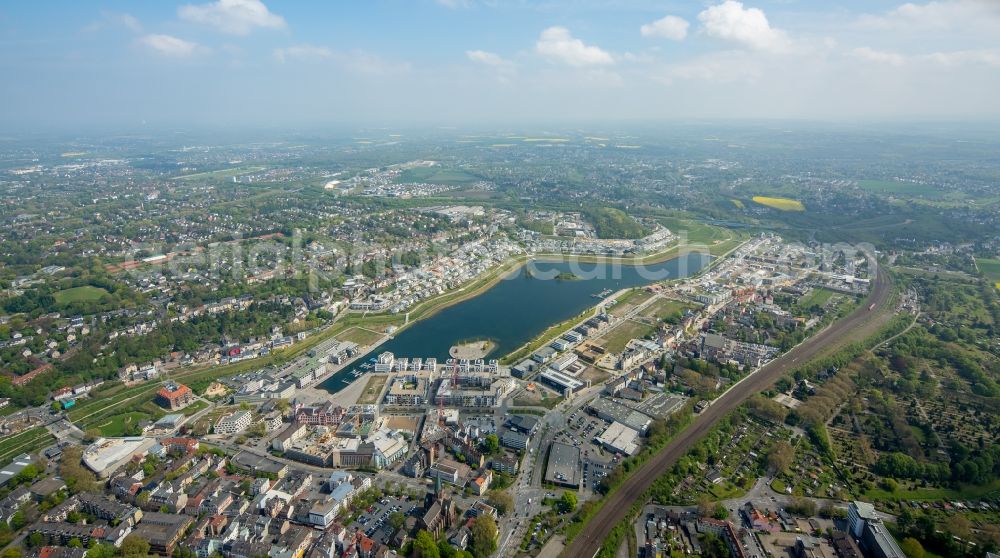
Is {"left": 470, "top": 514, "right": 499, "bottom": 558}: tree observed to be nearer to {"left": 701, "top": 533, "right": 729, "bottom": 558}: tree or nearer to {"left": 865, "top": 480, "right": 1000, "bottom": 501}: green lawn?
{"left": 701, "top": 533, "right": 729, "bottom": 558}: tree

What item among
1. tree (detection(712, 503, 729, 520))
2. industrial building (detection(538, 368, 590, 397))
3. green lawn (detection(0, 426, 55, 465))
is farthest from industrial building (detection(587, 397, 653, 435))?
green lawn (detection(0, 426, 55, 465))

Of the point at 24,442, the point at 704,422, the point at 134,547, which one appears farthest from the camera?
the point at 704,422

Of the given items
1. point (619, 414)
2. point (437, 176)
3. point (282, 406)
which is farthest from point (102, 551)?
point (437, 176)

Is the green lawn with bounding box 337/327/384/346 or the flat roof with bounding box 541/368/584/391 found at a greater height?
the green lawn with bounding box 337/327/384/346

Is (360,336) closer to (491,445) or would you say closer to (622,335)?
(491,445)

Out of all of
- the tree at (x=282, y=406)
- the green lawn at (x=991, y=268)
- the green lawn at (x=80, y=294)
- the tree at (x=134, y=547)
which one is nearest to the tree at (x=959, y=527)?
the tree at (x=134, y=547)

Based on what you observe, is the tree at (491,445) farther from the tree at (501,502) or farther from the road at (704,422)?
the road at (704,422)
